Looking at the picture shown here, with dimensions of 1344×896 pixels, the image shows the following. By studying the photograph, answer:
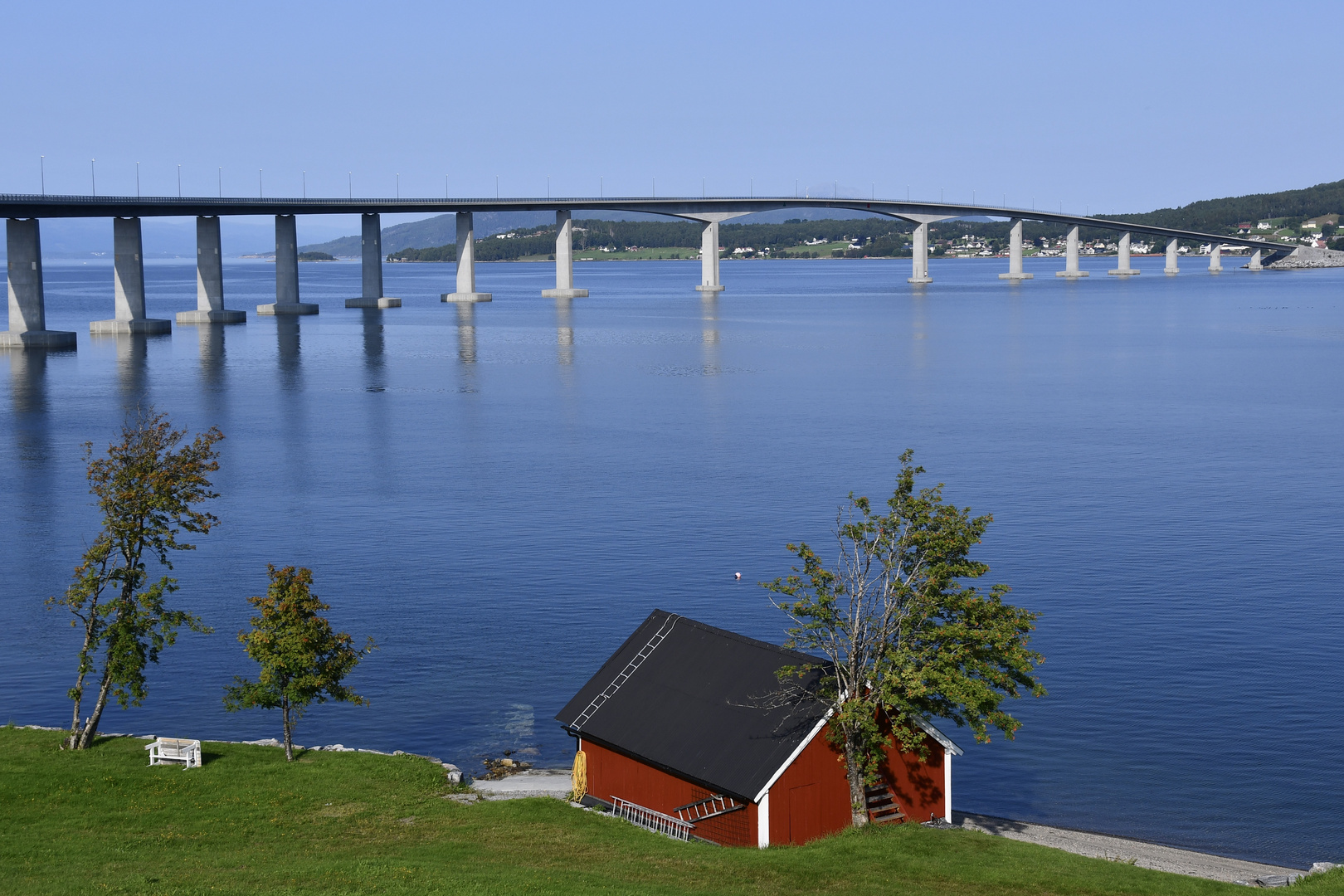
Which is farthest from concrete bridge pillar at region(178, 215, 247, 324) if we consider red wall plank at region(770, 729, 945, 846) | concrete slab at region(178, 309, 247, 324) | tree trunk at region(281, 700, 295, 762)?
red wall plank at region(770, 729, 945, 846)

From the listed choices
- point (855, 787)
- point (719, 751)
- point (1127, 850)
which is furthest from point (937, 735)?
point (1127, 850)

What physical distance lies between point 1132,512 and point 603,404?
3825cm

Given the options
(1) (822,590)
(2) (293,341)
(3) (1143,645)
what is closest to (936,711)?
(1) (822,590)

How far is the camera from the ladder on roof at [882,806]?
24.1m

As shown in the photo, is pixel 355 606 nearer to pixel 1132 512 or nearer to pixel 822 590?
pixel 822 590

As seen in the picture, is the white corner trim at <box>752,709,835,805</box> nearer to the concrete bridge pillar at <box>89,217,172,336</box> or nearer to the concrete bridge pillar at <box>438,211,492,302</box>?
the concrete bridge pillar at <box>89,217,172,336</box>

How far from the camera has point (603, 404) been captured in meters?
83.4

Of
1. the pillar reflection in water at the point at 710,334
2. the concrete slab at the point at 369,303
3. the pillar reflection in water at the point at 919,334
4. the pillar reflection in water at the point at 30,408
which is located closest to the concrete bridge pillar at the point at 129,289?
the pillar reflection in water at the point at 30,408

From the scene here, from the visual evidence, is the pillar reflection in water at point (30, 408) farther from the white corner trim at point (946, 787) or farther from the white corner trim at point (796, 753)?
the white corner trim at point (946, 787)

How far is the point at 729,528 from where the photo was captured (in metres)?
49.1

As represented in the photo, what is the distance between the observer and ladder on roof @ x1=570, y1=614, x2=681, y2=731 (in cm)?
2516

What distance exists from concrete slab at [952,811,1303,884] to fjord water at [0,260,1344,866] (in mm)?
709

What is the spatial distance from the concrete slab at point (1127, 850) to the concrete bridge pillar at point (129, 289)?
121143 millimetres

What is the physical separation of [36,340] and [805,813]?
373ft
